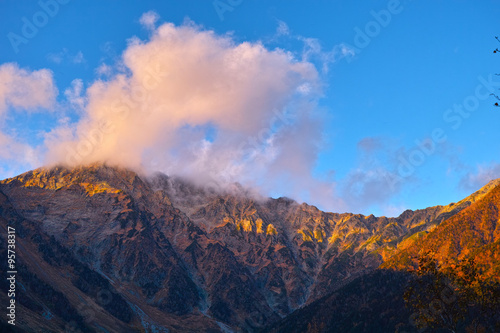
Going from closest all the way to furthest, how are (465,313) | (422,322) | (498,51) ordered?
(498,51)
(465,313)
(422,322)

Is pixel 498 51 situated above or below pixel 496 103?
above

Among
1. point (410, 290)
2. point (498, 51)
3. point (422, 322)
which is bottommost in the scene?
point (422, 322)

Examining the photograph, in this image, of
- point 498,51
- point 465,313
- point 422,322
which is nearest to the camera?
point 498,51

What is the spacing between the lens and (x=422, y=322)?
5275 centimetres

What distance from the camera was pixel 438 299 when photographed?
49.4 m

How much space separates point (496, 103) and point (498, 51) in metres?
3.38

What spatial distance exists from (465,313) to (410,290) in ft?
21.3

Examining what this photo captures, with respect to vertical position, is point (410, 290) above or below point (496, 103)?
below

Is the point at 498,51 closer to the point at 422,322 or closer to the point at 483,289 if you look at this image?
the point at 483,289

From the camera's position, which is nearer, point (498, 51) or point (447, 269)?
point (498, 51)

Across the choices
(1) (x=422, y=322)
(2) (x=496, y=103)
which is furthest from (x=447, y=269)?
(2) (x=496, y=103)

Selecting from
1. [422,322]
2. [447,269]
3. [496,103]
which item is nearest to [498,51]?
[496,103]

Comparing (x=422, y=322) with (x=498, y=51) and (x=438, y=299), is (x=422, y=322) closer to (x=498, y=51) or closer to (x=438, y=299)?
(x=438, y=299)

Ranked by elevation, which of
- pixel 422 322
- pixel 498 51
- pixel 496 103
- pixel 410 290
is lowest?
pixel 422 322
